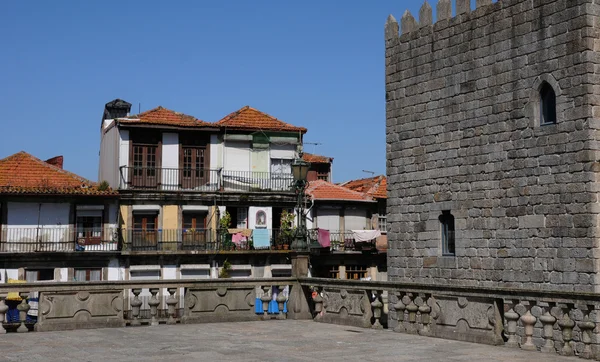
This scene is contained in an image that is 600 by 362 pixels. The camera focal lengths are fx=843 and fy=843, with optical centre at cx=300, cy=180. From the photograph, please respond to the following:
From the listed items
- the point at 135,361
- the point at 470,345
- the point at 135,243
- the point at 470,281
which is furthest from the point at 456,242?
the point at 135,243

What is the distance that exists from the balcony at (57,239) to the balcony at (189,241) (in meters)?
0.80

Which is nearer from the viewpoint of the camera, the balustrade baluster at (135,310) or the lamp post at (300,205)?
the balustrade baluster at (135,310)

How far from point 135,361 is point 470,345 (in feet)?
14.7

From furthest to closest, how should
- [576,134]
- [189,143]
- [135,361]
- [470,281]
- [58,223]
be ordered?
[189,143] → [58,223] → [470,281] → [576,134] → [135,361]

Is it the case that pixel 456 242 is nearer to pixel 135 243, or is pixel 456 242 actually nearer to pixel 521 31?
pixel 521 31

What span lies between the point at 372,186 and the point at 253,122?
27.1 ft

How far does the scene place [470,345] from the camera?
37.3 ft

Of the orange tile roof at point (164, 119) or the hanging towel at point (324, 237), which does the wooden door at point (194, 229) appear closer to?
the orange tile roof at point (164, 119)

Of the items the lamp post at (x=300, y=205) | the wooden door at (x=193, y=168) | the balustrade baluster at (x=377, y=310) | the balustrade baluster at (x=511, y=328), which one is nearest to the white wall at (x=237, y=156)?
the wooden door at (x=193, y=168)

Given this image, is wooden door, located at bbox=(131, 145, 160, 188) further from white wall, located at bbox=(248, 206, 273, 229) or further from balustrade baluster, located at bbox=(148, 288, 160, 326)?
balustrade baluster, located at bbox=(148, 288, 160, 326)

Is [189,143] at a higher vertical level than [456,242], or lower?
higher

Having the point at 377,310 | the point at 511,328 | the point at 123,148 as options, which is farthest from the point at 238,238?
the point at 511,328

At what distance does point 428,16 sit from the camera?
19.5 metres

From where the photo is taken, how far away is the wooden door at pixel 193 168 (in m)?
37.2
